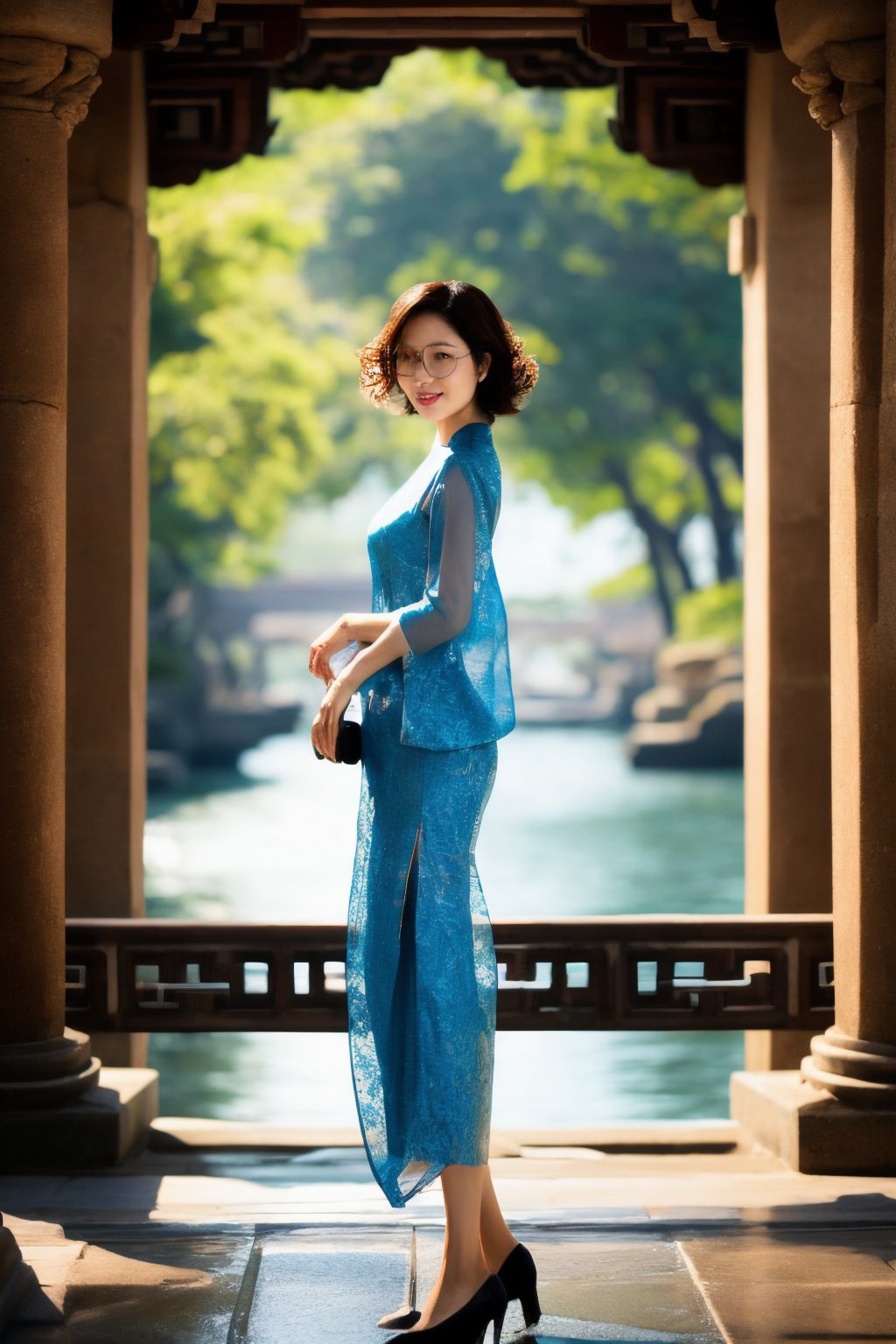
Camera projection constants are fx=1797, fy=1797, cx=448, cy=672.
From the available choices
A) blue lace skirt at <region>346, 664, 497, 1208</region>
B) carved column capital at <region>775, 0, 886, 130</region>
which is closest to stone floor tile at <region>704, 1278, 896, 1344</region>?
blue lace skirt at <region>346, 664, 497, 1208</region>

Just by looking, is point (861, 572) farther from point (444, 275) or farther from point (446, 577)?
point (444, 275)

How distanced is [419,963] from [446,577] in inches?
28.9

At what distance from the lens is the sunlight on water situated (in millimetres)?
7945

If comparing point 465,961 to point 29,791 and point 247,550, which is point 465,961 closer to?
point 29,791

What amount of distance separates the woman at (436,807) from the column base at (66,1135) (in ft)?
5.30

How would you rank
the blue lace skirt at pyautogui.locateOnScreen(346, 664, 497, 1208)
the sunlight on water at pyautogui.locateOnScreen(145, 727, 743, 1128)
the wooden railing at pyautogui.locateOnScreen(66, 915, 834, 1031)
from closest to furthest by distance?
the blue lace skirt at pyautogui.locateOnScreen(346, 664, 497, 1208) < the wooden railing at pyautogui.locateOnScreen(66, 915, 834, 1031) < the sunlight on water at pyautogui.locateOnScreen(145, 727, 743, 1128)

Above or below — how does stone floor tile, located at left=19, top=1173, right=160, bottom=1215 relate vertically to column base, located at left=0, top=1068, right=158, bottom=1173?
below

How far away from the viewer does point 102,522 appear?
20.8ft

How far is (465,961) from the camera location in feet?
11.2

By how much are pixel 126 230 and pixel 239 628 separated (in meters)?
46.7

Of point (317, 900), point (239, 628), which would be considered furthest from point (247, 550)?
point (317, 900)

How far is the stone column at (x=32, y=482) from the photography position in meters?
4.68

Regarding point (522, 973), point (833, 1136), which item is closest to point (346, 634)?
point (833, 1136)

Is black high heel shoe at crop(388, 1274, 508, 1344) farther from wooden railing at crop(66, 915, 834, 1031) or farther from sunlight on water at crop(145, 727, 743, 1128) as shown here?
sunlight on water at crop(145, 727, 743, 1128)
